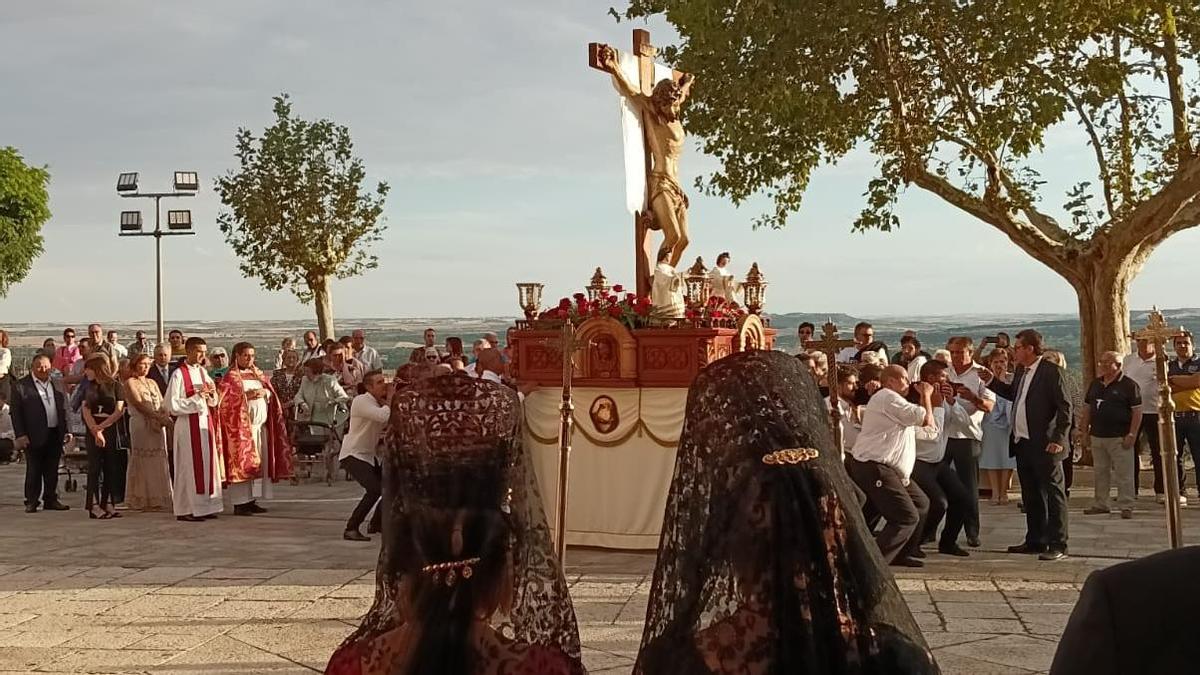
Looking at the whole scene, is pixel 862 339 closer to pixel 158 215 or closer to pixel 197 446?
pixel 197 446

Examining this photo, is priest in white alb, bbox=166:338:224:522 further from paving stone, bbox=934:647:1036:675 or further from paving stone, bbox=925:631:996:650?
paving stone, bbox=934:647:1036:675

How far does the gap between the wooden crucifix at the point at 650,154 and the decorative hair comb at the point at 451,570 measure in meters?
7.25

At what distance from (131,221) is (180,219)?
1.62 m

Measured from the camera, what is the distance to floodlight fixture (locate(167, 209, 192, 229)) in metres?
30.3

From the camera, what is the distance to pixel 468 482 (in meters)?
4.56

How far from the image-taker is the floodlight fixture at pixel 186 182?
29.7m

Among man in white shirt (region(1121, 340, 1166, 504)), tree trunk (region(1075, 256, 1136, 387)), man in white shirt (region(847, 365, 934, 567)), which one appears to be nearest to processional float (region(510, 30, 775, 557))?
man in white shirt (region(847, 365, 934, 567))

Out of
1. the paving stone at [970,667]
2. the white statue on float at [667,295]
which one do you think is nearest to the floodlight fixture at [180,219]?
the white statue on float at [667,295]

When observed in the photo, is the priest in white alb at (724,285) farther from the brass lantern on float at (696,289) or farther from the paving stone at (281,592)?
the paving stone at (281,592)

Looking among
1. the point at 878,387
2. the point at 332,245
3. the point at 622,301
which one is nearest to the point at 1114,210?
the point at 878,387

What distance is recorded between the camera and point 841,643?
141 inches

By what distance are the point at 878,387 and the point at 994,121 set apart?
24.4ft

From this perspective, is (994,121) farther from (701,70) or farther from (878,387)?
(878,387)

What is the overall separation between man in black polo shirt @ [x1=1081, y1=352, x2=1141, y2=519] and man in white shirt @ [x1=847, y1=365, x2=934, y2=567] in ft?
12.7
